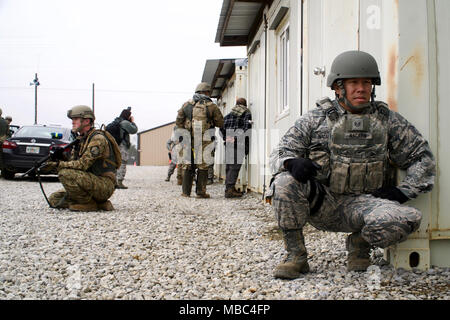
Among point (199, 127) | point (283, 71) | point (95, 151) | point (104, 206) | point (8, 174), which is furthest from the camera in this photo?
point (8, 174)

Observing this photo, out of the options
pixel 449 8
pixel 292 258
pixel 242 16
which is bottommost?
pixel 292 258

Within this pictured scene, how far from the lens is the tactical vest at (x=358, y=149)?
2.81 meters

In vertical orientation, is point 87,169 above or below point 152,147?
below

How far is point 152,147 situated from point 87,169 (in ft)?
109

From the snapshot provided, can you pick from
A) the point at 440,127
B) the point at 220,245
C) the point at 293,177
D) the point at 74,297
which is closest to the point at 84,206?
the point at 220,245

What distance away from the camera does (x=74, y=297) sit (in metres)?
2.54

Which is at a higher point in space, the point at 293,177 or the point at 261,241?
the point at 293,177

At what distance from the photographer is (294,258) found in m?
2.87

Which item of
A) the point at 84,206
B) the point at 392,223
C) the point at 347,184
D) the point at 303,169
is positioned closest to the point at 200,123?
the point at 84,206

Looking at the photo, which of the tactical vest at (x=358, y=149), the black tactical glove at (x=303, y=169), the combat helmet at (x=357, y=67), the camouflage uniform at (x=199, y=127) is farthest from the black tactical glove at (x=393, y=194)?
the camouflage uniform at (x=199, y=127)

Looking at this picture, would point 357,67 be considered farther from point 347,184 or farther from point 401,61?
point 347,184

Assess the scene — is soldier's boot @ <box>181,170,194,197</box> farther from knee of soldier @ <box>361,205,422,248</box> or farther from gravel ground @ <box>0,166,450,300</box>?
knee of soldier @ <box>361,205,422,248</box>
